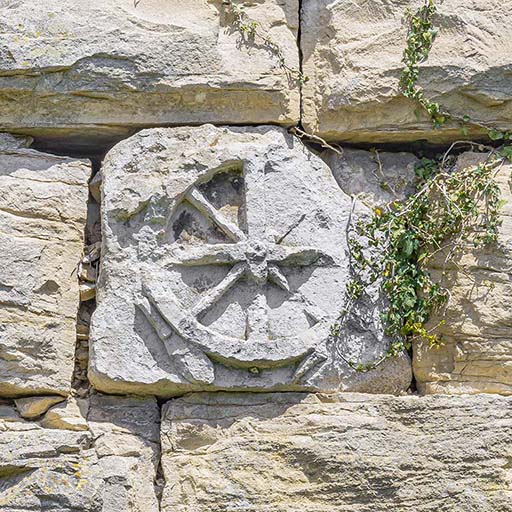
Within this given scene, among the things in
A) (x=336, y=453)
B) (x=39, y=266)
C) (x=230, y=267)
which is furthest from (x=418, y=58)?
(x=39, y=266)

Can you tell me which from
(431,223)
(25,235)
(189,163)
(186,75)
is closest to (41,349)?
(25,235)

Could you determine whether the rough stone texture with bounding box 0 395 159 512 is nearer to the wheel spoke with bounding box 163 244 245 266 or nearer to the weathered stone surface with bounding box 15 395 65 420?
the weathered stone surface with bounding box 15 395 65 420

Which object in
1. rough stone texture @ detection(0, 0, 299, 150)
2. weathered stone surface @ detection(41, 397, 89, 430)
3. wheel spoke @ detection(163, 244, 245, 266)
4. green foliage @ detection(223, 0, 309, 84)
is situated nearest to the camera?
weathered stone surface @ detection(41, 397, 89, 430)

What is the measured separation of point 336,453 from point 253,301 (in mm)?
693

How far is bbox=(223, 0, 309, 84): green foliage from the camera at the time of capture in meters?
5.12

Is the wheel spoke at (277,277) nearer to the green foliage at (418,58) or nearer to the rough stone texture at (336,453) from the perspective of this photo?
the rough stone texture at (336,453)

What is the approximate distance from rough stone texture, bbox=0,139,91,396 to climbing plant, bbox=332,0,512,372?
1.11 meters

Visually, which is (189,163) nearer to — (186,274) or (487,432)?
(186,274)

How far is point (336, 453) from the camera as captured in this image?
4676mm

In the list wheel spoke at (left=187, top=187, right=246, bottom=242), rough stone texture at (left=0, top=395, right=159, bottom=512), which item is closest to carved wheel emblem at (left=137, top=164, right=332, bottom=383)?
wheel spoke at (left=187, top=187, right=246, bottom=242)

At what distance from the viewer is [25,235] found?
4883 millimetres

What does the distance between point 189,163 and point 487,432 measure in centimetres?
162

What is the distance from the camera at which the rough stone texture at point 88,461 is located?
451cm

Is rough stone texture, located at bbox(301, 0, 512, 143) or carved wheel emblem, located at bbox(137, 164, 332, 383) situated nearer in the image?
carved wheel emblem, located at bbox(137, 164, 332, 383)
